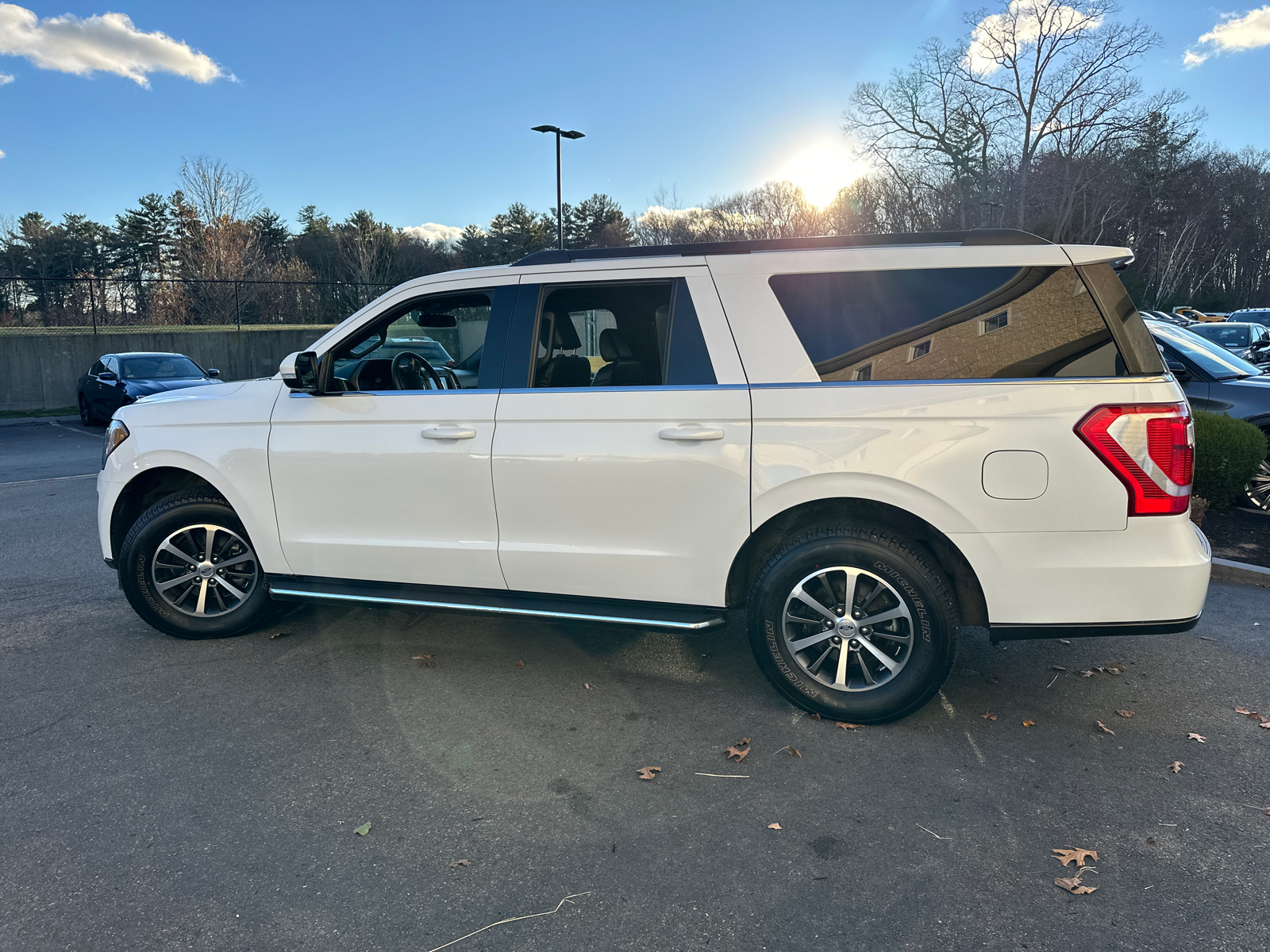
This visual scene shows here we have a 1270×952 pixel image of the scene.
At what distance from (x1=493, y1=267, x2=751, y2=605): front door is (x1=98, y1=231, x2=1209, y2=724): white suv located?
12 millimetres

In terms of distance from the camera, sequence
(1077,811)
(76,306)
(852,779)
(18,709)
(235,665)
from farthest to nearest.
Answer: (76,306)
(235,665)
(18,709)
(852,779)
(1077,811)

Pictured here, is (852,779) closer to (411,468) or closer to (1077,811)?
(1077,811)

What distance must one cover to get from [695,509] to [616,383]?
0.81 meters

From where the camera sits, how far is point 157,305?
23.6 meters

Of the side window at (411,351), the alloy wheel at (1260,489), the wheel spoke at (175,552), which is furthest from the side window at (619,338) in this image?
the alloy wheel at (1260,489)

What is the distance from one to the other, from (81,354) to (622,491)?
2384 cm

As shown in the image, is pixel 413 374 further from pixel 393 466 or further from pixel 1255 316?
pixel 1255 316

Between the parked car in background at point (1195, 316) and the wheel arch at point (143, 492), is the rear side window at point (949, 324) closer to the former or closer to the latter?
the wheel arch at point (143, 492)

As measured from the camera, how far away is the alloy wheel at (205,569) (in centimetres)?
463

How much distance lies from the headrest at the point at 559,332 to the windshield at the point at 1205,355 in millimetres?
7075

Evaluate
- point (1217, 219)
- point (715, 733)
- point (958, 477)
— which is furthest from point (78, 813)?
point (1217, 219)

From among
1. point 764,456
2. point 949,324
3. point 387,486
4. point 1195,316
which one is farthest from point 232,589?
point 1195,316

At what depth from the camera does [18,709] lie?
386cm

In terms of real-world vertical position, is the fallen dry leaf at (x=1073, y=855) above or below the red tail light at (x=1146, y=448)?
below
